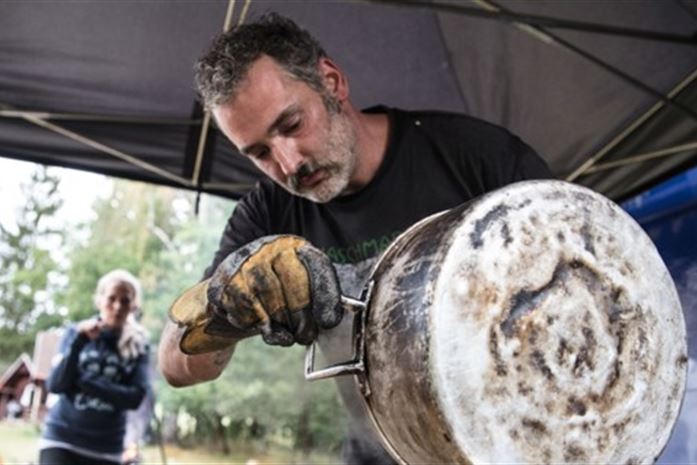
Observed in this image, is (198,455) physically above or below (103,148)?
below

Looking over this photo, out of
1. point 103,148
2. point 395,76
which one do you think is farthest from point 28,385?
point 395,76

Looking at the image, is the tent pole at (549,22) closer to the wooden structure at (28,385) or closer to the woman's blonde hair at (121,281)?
the woman's blonde hair at (121,281)

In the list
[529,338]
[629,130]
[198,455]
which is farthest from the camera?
[198,455]

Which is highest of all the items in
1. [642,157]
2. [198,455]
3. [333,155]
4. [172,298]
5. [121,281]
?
[172,298]

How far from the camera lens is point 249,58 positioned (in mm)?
1509

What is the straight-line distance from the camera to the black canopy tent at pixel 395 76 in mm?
2129

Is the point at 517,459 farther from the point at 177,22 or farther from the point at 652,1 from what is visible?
the point at 177,22

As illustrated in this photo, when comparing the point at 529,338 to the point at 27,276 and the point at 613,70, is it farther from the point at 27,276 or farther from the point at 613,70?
the point at 27,276

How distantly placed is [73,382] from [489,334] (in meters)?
3.12

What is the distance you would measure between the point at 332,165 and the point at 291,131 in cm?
10

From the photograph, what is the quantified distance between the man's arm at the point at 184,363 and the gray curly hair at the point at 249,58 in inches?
18.7

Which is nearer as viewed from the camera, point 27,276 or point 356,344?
point 356,344

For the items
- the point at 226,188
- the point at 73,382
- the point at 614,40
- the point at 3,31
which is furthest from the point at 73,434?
the point at 614,40

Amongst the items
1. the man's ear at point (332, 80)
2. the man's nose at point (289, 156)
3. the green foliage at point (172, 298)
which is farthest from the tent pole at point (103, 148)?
the green foliage at point (172, 298)
